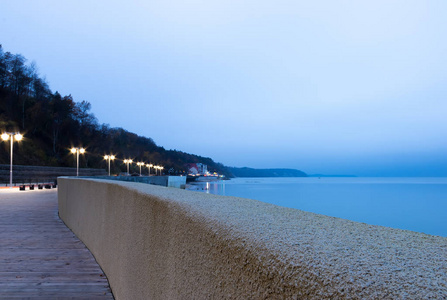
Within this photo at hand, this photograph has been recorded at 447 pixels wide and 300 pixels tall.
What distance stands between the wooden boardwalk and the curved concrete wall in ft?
6.22

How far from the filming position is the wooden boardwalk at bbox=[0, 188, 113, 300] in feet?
13.2

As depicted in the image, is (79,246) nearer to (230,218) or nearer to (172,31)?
(230,218)

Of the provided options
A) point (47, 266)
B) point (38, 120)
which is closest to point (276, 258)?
point (47, 266)

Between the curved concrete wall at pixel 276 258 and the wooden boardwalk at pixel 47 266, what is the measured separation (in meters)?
1.90

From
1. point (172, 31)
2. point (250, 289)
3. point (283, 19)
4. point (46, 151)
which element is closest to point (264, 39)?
point (283, 19)

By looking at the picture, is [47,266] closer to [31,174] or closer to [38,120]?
[31,174]

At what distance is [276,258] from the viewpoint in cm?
99

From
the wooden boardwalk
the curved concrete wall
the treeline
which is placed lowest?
the wooden boardwalk

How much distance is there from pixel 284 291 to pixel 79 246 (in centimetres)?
633

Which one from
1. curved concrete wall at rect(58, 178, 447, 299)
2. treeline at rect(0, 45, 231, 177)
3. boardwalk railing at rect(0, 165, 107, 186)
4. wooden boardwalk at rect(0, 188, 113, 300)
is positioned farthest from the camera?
treeline at rect(0, 45, 231, 177)

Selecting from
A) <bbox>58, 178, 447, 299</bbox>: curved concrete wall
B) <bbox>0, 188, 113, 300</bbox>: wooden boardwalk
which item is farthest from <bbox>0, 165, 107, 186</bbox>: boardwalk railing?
<bbox>58, 178, 447, 299</bbox>: curved concrete wall

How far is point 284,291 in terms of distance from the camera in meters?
0.91

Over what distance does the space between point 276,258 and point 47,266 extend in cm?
522

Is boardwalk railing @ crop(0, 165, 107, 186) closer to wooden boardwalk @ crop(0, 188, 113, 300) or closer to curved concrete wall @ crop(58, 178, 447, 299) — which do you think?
wooden boardwalk @ crop(0, 188, 113, 300)
